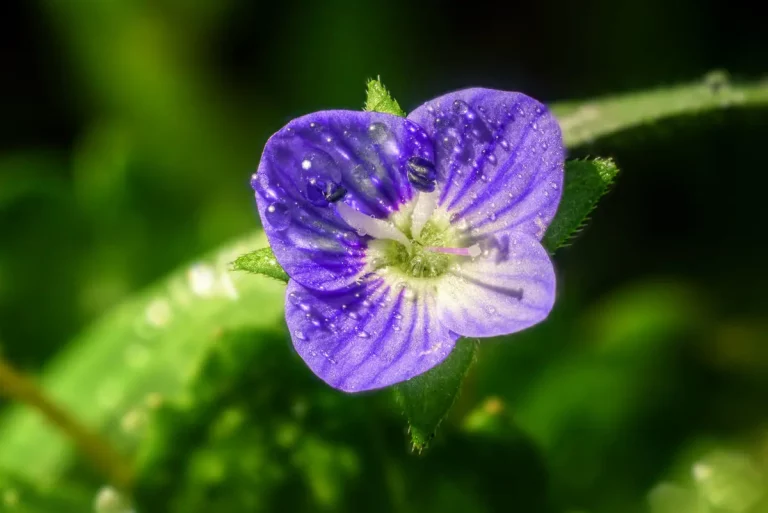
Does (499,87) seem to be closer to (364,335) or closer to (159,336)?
(159,336)

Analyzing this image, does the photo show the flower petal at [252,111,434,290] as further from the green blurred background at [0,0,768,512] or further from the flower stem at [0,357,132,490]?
the green blurred background at [0,0,768,512]

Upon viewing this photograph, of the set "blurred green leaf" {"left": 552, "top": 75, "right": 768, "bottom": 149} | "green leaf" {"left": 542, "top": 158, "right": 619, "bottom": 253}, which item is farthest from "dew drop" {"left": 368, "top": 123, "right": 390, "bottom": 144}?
"blurred green leaf" {"left": 552, "top": 75, "right": 768, "bottom": 149}

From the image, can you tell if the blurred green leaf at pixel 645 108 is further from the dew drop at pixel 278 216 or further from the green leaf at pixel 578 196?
the dew drop at pixel 278 216

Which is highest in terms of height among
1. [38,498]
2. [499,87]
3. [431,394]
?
[431,394]

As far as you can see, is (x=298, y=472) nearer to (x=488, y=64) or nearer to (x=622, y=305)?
(x=622, y=305)


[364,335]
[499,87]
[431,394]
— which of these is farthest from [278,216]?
[499,87]

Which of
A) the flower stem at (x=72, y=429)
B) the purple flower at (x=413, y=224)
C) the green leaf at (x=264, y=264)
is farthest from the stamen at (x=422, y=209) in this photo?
the flower stem at (x=72, y=429)
